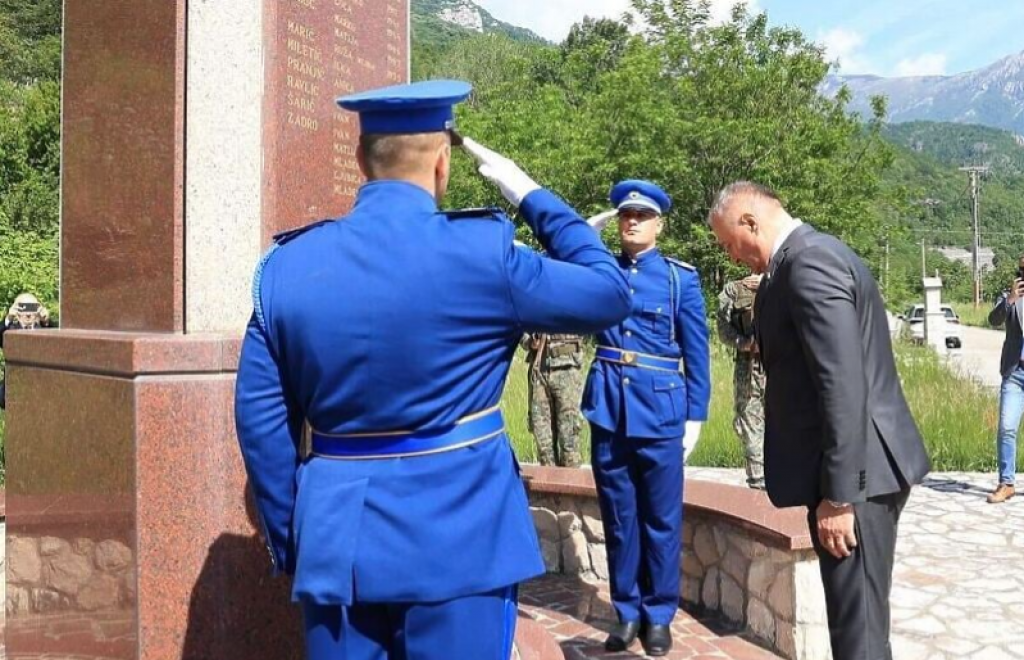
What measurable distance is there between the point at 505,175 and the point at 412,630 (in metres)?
0.97

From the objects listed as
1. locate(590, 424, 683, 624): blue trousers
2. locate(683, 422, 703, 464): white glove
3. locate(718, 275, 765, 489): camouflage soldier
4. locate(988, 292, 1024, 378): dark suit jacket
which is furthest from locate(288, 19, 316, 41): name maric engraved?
locate(988, 292, 1024, 378): dark suit jacket

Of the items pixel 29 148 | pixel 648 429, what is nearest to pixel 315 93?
pixel 648 429

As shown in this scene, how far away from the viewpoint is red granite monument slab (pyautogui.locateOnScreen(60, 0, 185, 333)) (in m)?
3.01

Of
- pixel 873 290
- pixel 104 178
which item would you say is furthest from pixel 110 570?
pixel 873 290

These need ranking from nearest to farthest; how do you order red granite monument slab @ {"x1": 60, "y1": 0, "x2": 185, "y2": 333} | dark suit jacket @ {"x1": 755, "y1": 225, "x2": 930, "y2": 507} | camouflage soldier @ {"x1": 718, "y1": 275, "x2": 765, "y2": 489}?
dark suit jacket @ {"x1": 755, "y1": 225, "x2": 930, "y2": 507}, red granite monument slab @ {"x1": 60, "y1": 0, "x2": 185, "y2": 333}, camouflage soldier @ {"x1": 718, "y1": 275, "x2": 765, "y2": 489}

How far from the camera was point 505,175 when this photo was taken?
6.63ft

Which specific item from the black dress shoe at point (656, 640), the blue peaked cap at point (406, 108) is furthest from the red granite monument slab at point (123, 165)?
the black dress shoe at point (656, 640)

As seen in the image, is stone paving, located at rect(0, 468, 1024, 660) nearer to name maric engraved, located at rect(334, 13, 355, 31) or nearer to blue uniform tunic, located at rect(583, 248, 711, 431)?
blue uniform tunic, located at rect(583, 248, 711, 431)

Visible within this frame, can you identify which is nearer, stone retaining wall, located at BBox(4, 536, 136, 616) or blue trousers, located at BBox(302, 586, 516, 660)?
blue trousers, located at BBox(302, 586, 516, 660)

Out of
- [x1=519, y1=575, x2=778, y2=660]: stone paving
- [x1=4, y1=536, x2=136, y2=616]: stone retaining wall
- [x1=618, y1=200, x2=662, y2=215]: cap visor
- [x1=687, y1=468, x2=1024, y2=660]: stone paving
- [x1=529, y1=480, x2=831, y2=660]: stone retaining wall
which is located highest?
[x1=618, y1=200, x2=662, y2=215]: cap visor

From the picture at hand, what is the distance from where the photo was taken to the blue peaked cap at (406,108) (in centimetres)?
183

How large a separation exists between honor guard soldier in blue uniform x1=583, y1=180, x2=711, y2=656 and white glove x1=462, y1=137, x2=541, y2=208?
7.28 ft

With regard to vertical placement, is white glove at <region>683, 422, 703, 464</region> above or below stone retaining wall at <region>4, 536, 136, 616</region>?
above

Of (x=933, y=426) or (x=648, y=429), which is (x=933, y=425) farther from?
(x=648, y=429)
